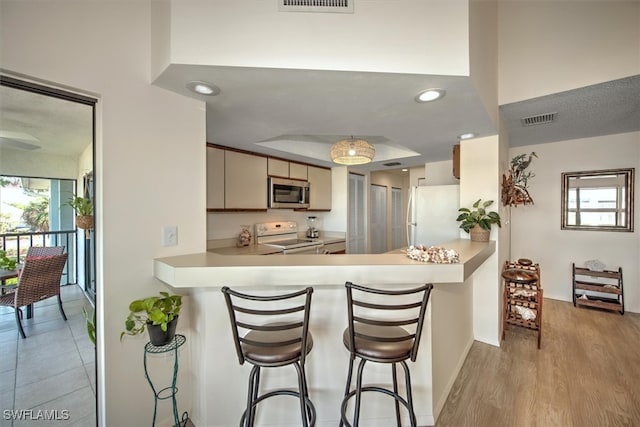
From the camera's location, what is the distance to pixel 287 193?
3.80m

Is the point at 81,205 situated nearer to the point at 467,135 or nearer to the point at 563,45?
the point at 467,135

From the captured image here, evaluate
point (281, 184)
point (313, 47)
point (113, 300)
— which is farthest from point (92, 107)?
point (281, 184)

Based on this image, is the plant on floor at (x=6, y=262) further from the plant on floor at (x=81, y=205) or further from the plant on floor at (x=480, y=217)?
the plant on floor at (x=480, y=217)

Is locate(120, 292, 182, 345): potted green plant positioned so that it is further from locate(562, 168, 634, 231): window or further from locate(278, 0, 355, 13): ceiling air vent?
locate(562, 168, 634, 231): window

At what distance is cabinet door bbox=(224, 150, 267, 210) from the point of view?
3133 millimetres

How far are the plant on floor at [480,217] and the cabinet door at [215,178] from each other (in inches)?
110

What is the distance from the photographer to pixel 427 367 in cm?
164

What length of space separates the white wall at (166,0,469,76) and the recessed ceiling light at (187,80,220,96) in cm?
21

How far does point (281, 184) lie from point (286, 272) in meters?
2.51

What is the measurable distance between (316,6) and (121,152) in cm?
138

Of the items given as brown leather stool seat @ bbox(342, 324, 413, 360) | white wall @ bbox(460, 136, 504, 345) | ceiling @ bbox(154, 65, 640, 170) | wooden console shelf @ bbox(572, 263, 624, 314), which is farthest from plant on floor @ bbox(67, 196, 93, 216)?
wooden console shelf @ bbox(572, 263, 624, 314)

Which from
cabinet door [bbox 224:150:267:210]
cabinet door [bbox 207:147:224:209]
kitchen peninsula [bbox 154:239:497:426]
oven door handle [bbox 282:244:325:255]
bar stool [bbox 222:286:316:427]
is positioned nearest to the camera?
bar stool [bbox 222:286:316:427]

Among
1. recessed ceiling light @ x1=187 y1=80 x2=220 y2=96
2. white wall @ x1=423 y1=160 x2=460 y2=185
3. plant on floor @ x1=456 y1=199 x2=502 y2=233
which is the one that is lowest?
plant on floor @ x1=456 y1=199 x2=502 y2=233

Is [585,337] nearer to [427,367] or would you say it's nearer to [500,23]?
[427,367]
